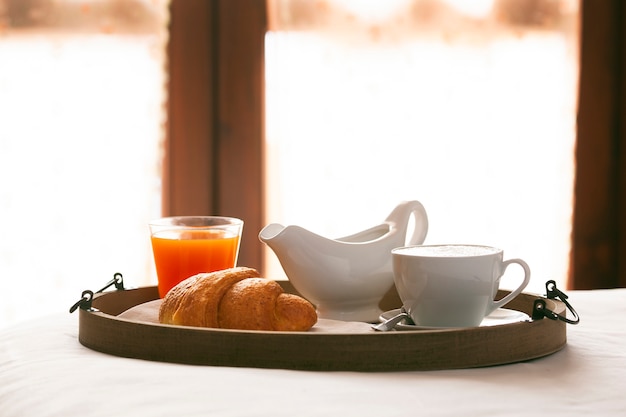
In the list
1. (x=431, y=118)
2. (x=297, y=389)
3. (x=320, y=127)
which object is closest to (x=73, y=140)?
(x=320, y=127)

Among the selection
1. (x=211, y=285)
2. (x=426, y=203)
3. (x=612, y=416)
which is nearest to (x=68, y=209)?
(x=426, y=203)

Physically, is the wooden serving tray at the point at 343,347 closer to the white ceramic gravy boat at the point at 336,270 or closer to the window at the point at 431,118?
the white ceramic gravy boat at the point at 336,270

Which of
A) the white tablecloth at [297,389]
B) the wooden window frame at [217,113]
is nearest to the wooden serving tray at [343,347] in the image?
the white tablecloth at [297,389]

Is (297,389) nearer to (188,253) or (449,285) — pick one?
(449,285)

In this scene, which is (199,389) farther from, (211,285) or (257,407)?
(211,285)

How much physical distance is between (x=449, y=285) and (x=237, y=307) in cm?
23

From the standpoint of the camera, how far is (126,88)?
2.54 m

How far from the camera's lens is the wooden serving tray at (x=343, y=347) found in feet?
2.45

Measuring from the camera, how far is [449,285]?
2.88 ft

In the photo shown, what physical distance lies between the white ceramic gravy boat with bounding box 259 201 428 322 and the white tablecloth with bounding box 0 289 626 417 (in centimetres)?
31

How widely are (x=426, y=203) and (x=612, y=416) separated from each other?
81.7 inches

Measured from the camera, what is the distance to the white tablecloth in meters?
0.62

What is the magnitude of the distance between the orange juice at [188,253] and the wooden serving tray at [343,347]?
1.19 ft

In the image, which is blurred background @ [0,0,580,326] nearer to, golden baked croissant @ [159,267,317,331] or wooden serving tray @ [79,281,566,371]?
golden baked croissant @ [159,267,317,331]
